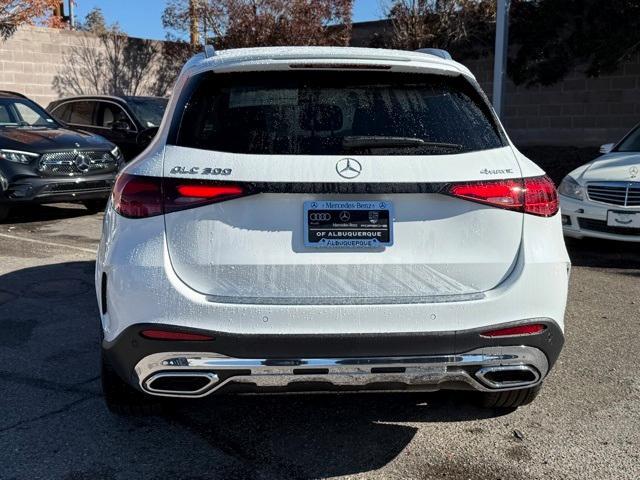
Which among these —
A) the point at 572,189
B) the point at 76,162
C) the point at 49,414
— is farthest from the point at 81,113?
the point at 49,414

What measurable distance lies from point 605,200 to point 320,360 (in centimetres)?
553

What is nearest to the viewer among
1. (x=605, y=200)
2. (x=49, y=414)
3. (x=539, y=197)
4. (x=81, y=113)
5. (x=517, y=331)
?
(x=517, y=331)

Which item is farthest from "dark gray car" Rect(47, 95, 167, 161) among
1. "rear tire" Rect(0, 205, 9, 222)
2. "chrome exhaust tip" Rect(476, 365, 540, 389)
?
"chrome exhaust tip" Rect(476, 365, 540, 389)

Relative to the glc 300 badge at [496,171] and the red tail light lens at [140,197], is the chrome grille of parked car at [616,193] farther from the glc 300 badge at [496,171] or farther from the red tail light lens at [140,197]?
the red tail light lens at [140,197]

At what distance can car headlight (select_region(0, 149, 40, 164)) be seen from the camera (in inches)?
351

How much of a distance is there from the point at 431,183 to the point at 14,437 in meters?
2.30

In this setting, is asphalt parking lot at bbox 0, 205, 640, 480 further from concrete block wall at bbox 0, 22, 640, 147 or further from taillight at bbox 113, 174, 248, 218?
concrete block wall at bbox 0, 22, 640, 147

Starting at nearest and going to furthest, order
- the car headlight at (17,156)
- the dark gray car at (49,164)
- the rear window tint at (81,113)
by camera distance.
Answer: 1. the dark gray car at (49,164)
2. the car headlight at (17,156)
3. the rear window tint at (81,113)

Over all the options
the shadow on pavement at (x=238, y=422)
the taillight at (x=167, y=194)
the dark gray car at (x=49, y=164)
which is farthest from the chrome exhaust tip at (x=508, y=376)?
the dark gray car at (x=49, y=164)

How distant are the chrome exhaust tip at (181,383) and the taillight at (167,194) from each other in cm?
65

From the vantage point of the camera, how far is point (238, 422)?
3.50 m

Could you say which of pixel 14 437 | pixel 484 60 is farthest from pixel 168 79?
pixel 14 437

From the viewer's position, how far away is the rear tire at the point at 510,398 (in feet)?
11.0

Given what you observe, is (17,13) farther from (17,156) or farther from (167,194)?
(167,194)
